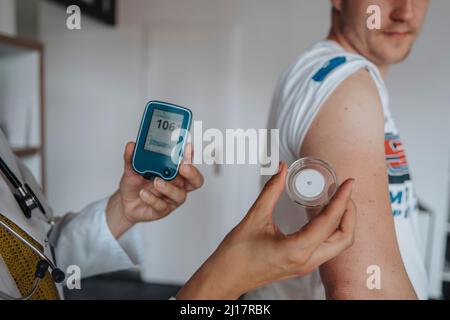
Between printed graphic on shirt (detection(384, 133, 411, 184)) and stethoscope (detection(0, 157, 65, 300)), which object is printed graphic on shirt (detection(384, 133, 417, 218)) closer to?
printed graphic on shirt (detection(384, 133, 411, 184))

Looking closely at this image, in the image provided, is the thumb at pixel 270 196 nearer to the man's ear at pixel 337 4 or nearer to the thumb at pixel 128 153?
the thumb at pixel 128 153

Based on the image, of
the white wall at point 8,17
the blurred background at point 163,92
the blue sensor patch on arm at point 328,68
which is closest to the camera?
the blue sensor patch on arm at point 328,68

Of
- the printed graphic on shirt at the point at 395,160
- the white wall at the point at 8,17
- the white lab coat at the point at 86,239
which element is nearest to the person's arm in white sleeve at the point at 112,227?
the white lab coat at the point at 86,239

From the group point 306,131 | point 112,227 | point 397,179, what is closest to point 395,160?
point 397,179

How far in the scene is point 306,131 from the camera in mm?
370

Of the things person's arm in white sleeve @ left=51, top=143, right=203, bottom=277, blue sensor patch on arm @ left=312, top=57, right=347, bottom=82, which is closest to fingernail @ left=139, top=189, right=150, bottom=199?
person's arm in white sleeve @ left=51, top=143, right=203, bottom=277

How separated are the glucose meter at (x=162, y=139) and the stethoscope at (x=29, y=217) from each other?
157 mm

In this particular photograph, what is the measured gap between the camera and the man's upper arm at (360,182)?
1.12 feet

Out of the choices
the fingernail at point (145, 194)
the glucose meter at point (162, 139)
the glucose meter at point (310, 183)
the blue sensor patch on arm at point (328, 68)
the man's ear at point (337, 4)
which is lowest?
the fingernail at point (145, 194)

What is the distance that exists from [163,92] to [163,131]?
194mm

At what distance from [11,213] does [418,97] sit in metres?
0.93

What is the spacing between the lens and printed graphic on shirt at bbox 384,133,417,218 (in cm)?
40

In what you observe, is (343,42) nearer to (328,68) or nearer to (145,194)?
(328,68)

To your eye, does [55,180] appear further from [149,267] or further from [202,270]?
[202,270]
